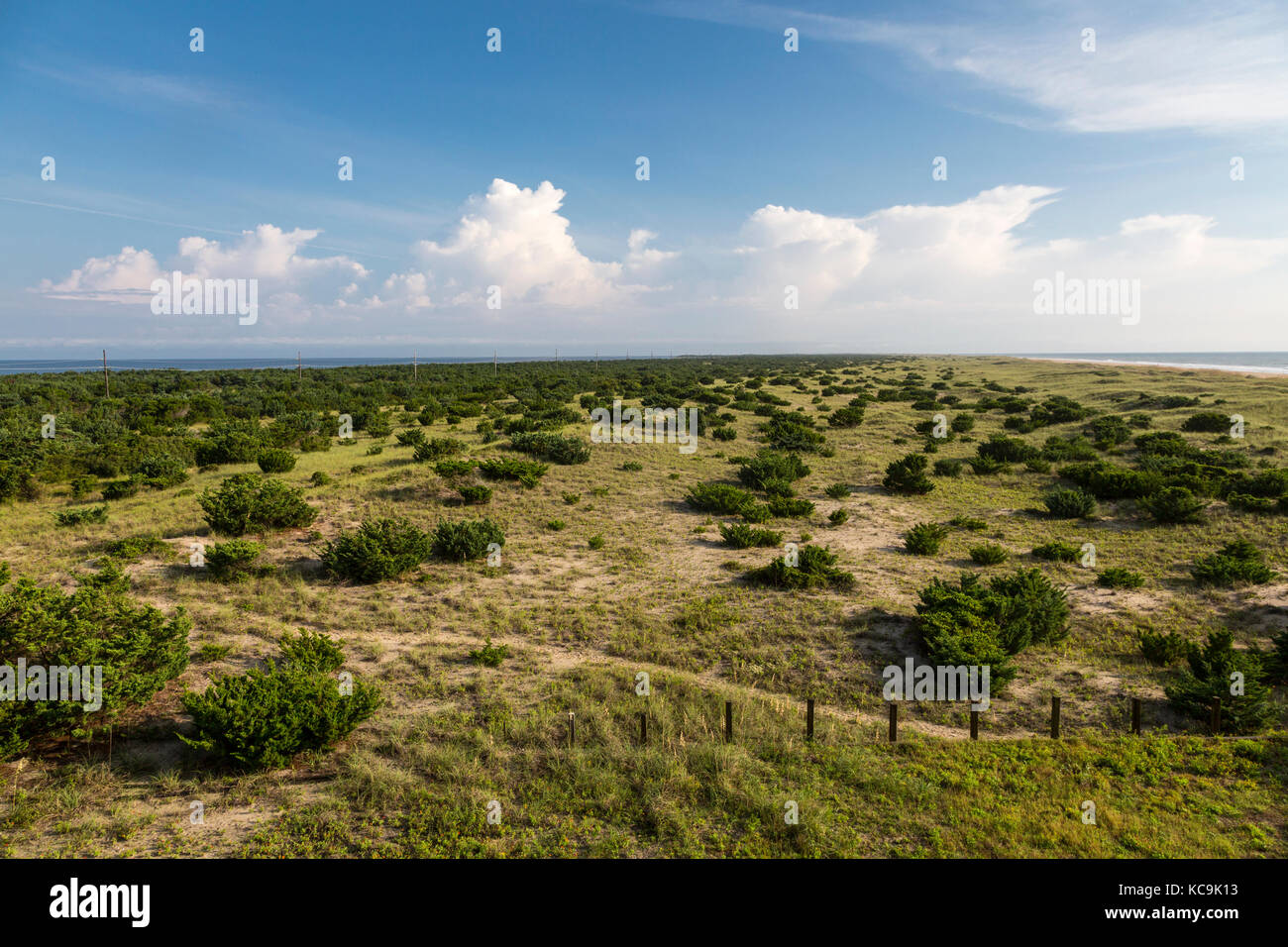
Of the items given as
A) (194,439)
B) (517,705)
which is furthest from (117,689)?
(194,439)

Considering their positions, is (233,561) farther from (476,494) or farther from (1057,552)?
(1057,552)

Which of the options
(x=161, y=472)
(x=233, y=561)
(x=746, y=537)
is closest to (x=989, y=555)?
(x=746, y=537)

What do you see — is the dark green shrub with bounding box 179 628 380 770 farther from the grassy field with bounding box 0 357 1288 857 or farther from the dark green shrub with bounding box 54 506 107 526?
the dark green shrub with bounding box 54 506 107 526

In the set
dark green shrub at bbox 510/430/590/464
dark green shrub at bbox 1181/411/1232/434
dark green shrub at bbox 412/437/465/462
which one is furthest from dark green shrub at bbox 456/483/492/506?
dark green shrub at bbox 1181/411/1232/434

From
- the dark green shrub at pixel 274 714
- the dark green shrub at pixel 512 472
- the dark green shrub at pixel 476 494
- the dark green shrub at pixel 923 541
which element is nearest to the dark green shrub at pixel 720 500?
the dark green shrub at pixel 923 541
